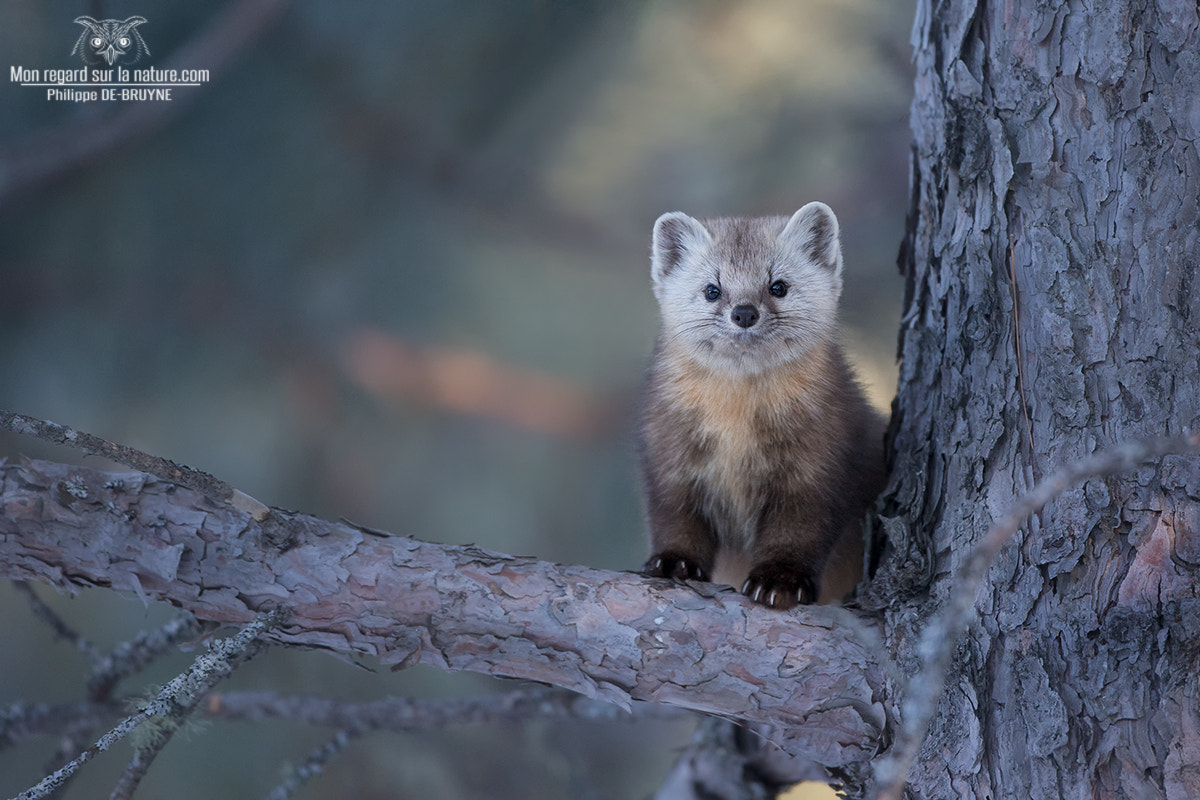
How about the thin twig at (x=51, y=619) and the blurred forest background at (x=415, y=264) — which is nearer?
the thin twig at (x=51, y=619)

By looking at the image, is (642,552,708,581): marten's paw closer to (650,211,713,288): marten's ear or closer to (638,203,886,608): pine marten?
(638,203,886,608): pine marten

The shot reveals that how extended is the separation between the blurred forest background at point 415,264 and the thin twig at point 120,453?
1.85 m

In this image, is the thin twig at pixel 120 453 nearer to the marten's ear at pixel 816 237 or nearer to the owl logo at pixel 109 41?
the marten's ear at pixel 816 237

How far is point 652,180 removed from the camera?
4.05 meters

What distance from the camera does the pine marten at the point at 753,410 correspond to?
284cm

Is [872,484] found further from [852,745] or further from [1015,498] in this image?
[852,745]

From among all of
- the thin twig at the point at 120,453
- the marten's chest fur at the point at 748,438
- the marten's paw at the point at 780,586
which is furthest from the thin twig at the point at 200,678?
the marten's chest fur at the point at 748,438

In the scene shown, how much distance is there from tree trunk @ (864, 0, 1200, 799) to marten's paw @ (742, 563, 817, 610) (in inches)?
6.8

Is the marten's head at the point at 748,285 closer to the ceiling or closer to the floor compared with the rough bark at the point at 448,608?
closer to the ceiling

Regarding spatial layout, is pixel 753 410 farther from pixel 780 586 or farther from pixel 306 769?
pixel 306 769

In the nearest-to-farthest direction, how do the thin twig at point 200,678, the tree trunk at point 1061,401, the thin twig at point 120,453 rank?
the thin twig at point 120,453
the tree trunk at point 1061,401
the thin twig at point 200,678

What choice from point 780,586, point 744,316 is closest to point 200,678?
point 780,586

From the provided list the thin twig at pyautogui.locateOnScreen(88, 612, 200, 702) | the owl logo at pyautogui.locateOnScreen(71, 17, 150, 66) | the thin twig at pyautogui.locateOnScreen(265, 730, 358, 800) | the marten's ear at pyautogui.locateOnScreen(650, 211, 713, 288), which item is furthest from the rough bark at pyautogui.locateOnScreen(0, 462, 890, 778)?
the owl logo at pyautogui.locateOnScreen(71, 17, 150, 66)

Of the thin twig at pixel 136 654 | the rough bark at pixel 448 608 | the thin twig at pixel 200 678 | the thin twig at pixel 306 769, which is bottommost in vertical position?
the thin twig at pixel 306 769
